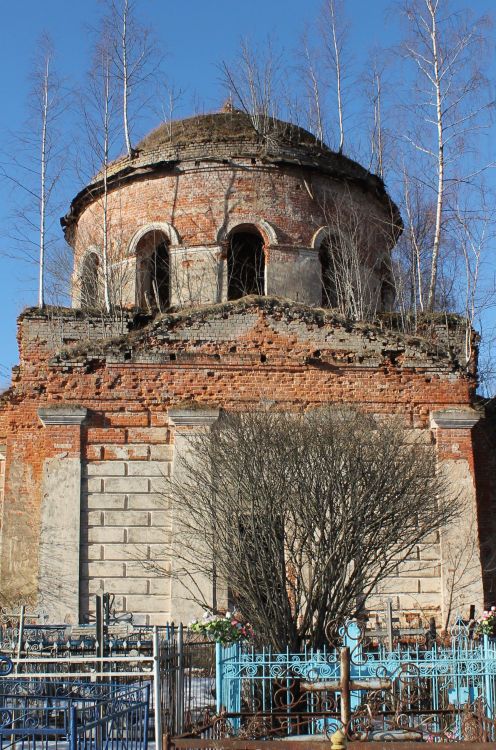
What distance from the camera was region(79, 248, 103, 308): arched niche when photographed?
2073 cm

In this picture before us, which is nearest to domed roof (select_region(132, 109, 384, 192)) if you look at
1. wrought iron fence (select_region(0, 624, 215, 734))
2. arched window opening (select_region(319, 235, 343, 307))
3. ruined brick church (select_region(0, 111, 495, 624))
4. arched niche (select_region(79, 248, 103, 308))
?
arched window opening (select_region(319, 235, 343, 307))

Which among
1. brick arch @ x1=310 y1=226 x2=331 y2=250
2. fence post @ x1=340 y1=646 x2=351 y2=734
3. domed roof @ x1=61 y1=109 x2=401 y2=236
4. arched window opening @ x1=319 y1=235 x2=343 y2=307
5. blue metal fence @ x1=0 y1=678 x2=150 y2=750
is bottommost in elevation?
blue metal fence @ x1=0 y1=678 x2=150 y2=750

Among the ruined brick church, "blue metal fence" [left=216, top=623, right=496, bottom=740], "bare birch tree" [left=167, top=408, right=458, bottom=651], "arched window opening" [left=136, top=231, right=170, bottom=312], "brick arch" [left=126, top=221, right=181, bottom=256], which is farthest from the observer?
"arched window opening" [left=136, top=231, right=170, bottom=312]

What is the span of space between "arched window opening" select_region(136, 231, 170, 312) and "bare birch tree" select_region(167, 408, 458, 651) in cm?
700

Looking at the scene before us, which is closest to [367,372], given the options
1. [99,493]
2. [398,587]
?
[398,587]

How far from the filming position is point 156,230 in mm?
20172

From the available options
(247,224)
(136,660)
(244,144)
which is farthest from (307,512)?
(244,144)

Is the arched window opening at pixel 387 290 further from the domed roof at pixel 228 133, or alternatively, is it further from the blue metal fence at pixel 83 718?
the blue metal fence at pixel 83 718

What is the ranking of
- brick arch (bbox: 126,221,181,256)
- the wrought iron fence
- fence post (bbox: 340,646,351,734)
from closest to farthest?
fence post (bbox: 340,646,351,734), the wrought iron fence, brick arch (bbox: 126,221,181,256)

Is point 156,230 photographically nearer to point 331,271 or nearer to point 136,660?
point 331,271

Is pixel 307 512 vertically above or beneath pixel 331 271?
beneath

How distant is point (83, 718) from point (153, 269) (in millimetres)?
14058

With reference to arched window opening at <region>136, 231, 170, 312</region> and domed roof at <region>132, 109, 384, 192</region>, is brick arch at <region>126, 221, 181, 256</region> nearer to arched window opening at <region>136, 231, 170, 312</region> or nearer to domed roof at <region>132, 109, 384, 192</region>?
arched window opening at <region>136, 231, 170, 312</region>

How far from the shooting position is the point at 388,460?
499 inches
